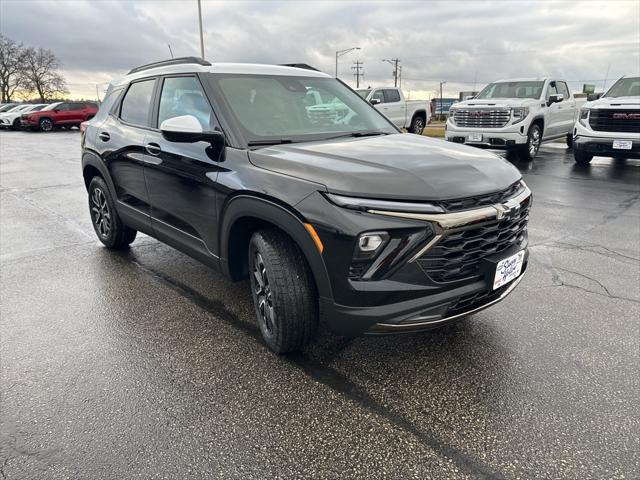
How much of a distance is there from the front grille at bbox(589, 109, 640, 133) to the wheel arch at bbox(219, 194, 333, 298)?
9310 mm

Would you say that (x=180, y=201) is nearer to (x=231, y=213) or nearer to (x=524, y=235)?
(x=231, y=213)

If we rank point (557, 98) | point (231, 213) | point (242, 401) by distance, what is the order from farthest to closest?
point (557, 98) → point (231, 213) → point (242, 401)

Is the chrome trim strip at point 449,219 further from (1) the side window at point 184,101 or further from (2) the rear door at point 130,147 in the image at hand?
(2) the rear door at point 130,147

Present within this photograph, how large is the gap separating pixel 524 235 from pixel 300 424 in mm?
1814

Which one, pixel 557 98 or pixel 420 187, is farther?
pixel 557 98

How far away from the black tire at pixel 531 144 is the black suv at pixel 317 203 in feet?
28.0

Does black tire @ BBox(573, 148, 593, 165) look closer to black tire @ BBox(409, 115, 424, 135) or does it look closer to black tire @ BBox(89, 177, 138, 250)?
black tire @ BBox(409, 115, 424, 135)

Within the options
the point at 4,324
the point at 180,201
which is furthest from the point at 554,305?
the point at 4,324

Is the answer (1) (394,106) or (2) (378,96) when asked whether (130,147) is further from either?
(1) (394,106)

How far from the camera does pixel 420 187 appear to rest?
2.34 m

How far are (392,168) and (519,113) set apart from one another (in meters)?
9.50

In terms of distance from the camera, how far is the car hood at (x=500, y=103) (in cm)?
1069

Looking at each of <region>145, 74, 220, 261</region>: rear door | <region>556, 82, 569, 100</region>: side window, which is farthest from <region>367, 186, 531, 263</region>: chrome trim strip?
<region>556, 82, 569, 100</region>: side window

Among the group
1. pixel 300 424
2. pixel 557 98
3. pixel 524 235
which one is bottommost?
pixel 300 424
